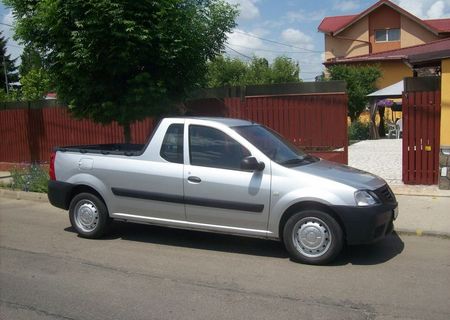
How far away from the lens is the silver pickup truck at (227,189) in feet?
19.7

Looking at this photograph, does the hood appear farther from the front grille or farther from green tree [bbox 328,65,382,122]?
green tree [bbox 328,65,382,122]

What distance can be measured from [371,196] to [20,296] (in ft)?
12.4

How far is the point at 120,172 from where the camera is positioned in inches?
280

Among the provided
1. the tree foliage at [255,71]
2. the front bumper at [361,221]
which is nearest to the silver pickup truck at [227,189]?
the front bumper at [361,221]

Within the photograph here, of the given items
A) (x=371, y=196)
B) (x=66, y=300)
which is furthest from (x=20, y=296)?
(x=371, y=196)

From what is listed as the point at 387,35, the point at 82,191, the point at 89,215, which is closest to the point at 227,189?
the point at 89,215

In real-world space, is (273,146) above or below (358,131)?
above

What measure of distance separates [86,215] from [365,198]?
3.77m

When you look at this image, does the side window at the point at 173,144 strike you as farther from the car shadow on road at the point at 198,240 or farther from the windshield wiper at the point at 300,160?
the windshield wiper at the point at 300,160

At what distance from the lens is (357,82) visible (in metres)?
30.2

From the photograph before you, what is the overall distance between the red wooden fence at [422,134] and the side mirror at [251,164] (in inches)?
202

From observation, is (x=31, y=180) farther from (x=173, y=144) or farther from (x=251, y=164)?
(x=251, y=164)

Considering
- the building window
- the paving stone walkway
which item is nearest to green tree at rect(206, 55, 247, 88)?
the building window

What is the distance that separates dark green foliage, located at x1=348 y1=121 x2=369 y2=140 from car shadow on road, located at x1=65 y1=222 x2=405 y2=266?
20.3 m
